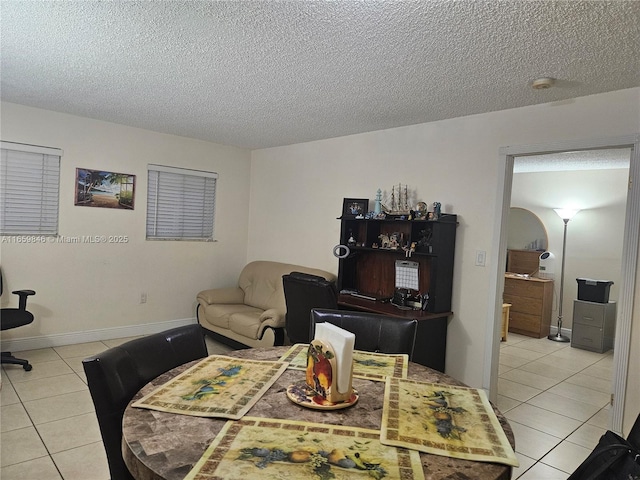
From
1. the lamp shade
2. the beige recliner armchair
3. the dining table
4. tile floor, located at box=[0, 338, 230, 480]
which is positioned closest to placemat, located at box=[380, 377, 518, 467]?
the dining table

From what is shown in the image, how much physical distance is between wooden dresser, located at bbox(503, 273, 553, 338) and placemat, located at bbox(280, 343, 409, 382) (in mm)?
4835

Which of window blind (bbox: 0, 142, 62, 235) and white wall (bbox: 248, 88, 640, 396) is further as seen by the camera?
window blind (bbox: 0, 142, 62, 235)

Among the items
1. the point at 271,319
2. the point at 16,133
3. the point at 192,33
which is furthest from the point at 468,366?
the point at 16,133

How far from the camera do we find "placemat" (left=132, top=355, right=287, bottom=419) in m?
1.25

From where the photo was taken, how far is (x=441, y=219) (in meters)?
3.40

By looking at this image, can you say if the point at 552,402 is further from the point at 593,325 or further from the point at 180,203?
the point at 180,203

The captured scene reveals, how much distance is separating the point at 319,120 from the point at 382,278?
1650 mm

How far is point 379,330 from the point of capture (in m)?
2.07

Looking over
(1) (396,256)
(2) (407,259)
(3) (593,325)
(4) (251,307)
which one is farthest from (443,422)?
(3) (593,325)

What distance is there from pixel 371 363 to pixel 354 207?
2554 mm

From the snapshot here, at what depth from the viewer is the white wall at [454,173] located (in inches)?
115

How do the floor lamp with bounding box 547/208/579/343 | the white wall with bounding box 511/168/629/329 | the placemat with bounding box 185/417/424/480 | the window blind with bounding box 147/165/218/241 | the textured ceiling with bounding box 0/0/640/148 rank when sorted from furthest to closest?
the floor lamp with bounding box 547/208/579/343 → the white wall with bounding box 511/168/629/329 → the window blind with bounding box 147/165/218/241 → the textured ceiling with bounding box 0/0/640/148 → the placemat with bounding box 185/417/424/480

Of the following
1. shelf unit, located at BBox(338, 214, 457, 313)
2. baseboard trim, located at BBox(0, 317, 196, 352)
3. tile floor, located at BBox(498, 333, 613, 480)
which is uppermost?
shelf unit, located at BBox(338, 214, 457, 313)

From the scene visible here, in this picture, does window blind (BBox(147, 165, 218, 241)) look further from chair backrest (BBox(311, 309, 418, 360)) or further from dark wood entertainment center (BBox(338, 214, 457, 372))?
chair backrest (BBox(311, 309, 418, 360))
